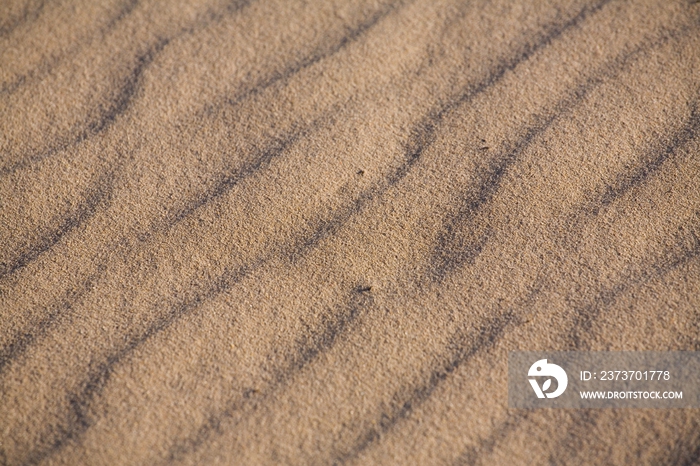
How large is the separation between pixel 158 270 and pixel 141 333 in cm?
14

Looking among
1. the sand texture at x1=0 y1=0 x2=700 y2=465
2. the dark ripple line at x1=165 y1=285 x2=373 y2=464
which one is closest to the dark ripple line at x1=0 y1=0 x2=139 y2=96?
the sand texture at x1=0 y1=0 x2=700 y2=465

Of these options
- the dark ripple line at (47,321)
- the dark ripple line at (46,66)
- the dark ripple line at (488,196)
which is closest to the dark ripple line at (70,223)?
the dark ripple line at (47,321)

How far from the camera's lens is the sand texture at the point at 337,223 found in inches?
43.4

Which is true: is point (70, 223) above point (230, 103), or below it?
below

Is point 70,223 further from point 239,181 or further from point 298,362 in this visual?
point 298,362

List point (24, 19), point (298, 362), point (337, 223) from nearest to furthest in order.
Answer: point (298, 362)
point (337, 223)
point (24, 19)

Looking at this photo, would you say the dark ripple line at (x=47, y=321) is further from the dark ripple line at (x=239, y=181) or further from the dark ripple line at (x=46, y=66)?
the dark ripple line at (x=46, y=66)

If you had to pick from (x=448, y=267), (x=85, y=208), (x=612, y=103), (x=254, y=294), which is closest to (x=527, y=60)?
(x=612, y=103)

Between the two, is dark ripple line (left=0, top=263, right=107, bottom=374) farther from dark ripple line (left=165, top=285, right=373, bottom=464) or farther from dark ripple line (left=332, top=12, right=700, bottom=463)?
dark ripple line (left=332, top=12, right=700, bottom=463)

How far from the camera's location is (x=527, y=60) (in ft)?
5.22

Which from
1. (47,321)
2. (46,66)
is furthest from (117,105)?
(47,321)

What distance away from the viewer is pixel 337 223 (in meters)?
1.33

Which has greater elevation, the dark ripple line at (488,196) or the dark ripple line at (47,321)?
the dark ripple line at (47,321)

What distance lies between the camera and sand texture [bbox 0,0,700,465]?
1.10 meters
